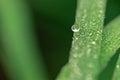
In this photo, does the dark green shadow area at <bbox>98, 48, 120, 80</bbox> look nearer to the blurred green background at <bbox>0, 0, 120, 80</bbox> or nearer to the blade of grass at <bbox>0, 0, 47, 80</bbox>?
the blade of grass at <bbox>0, 0, 47, 80</bbox>

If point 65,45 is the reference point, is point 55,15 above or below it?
above

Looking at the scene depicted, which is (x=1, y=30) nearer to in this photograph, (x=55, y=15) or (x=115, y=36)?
(x=55, y=15)

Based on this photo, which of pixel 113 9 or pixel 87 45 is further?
pixel 113 9

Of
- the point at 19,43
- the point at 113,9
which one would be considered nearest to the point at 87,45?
the point at 19,43

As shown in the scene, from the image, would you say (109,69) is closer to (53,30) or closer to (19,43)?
(19,43)

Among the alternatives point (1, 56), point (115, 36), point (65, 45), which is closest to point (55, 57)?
point (65, 45)

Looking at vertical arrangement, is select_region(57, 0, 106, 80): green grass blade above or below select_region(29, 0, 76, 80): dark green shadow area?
above

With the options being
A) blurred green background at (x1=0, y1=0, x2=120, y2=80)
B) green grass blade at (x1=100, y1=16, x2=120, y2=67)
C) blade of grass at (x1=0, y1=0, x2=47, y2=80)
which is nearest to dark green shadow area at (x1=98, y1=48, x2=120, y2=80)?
green grass blade at (x1=100, y1=16, x2=120, y2=67)
